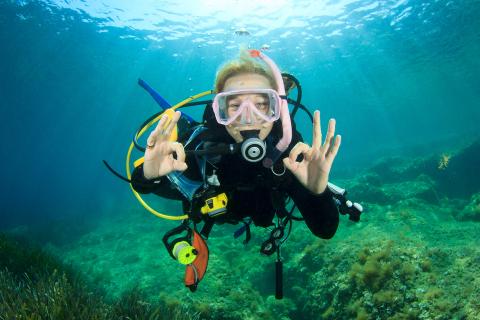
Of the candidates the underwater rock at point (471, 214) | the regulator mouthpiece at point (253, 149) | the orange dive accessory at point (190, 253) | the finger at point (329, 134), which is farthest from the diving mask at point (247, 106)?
the underwater rock at point (471, 214)

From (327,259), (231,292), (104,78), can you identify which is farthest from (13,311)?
(104,78)

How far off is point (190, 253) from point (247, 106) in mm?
1779

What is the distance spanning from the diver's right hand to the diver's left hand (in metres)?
1.15

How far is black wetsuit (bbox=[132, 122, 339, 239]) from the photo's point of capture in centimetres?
315

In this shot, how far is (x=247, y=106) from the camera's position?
3.00m

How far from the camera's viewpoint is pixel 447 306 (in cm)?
418

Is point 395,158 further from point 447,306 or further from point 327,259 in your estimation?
point 447,306

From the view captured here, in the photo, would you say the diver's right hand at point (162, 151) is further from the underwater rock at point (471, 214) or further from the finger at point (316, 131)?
the underwater rock at point (471, 214)

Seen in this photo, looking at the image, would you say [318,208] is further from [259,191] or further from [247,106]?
[247,106]

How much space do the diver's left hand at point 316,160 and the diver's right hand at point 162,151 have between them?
3.78 feet

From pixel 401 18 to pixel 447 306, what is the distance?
24.2 m

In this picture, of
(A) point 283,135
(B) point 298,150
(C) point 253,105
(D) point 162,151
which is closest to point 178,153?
(D) point 162,151

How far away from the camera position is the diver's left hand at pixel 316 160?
273 cm

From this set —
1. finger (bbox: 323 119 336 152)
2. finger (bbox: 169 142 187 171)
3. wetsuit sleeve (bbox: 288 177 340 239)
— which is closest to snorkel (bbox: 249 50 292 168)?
finger (bbox: 323 119 336 152)
